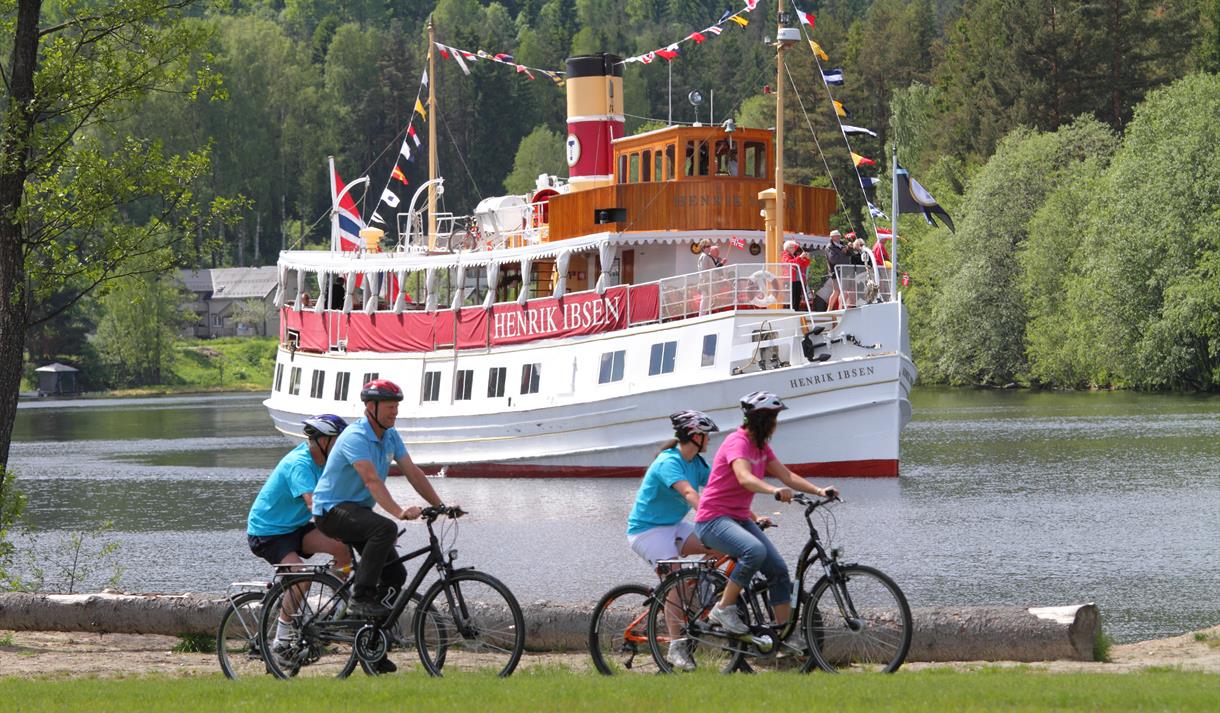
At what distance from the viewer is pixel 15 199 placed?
56.7 feet

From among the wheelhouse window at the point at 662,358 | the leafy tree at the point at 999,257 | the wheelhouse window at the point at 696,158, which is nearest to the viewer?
the wheelhouse window at the point at 662,358

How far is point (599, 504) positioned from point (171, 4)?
620 inches

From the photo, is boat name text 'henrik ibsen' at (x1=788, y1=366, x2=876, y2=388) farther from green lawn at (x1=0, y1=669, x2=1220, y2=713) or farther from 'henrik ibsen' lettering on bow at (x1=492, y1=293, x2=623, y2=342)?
green lawn at (x1=0, y1=669, x2=1220, y2=713)

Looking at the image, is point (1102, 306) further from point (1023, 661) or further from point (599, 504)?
point (1023, 661)

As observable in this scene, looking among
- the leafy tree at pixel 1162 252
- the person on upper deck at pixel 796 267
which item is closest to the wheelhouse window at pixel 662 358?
the person on upper deck at pixel 796 267

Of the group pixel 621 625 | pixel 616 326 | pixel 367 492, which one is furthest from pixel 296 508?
pixel 616 326

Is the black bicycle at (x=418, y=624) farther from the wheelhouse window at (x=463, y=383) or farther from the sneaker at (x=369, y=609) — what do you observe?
the wheelhouse window at (x=463, y=383)

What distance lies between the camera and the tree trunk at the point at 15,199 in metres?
17.1

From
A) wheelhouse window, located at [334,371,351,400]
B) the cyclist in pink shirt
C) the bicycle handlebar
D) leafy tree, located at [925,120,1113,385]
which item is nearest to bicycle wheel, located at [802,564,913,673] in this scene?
the cyclist in pink shirt

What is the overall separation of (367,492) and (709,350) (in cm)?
2218

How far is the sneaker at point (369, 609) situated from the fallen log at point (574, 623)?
2.26 m

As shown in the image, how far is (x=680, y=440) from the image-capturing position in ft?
40.5

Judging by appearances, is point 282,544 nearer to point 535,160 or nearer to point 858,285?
point 858,285

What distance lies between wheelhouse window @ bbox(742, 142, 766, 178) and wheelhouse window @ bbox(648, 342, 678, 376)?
4.77 m
